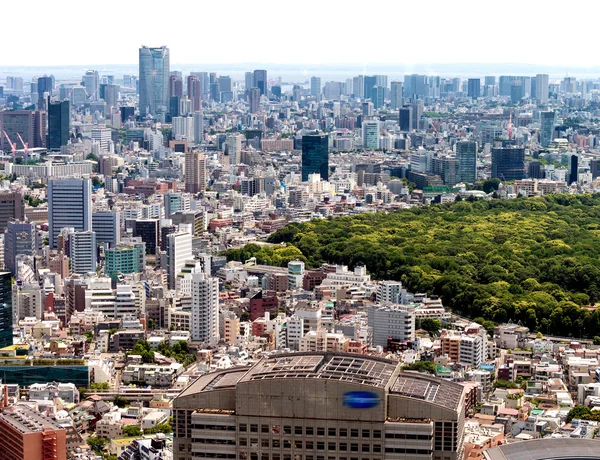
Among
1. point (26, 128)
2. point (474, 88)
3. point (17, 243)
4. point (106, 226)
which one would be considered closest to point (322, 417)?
point (17, 243)

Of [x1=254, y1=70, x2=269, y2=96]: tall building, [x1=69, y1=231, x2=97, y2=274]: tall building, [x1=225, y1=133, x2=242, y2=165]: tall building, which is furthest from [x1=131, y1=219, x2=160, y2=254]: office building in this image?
[x1=254, y1=70, x2=269, y2=96]: tall building

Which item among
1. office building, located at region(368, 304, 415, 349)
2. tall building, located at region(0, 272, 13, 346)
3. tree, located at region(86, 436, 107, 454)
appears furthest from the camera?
office building, located at region(368, 304, 415, 349)

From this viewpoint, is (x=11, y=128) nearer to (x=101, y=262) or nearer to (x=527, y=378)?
(x=101, y=262)

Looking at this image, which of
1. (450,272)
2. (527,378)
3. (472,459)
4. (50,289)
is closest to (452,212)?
(450,272)

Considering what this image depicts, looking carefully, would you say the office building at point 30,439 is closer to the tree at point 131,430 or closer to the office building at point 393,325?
the tree at point 131,430

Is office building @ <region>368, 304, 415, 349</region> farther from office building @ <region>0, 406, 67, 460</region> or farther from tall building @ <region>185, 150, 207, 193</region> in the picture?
tall building @ <region>185, 150, 207, 193</region>

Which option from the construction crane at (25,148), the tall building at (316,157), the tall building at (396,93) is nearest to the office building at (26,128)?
the construction crane at (25,148)
